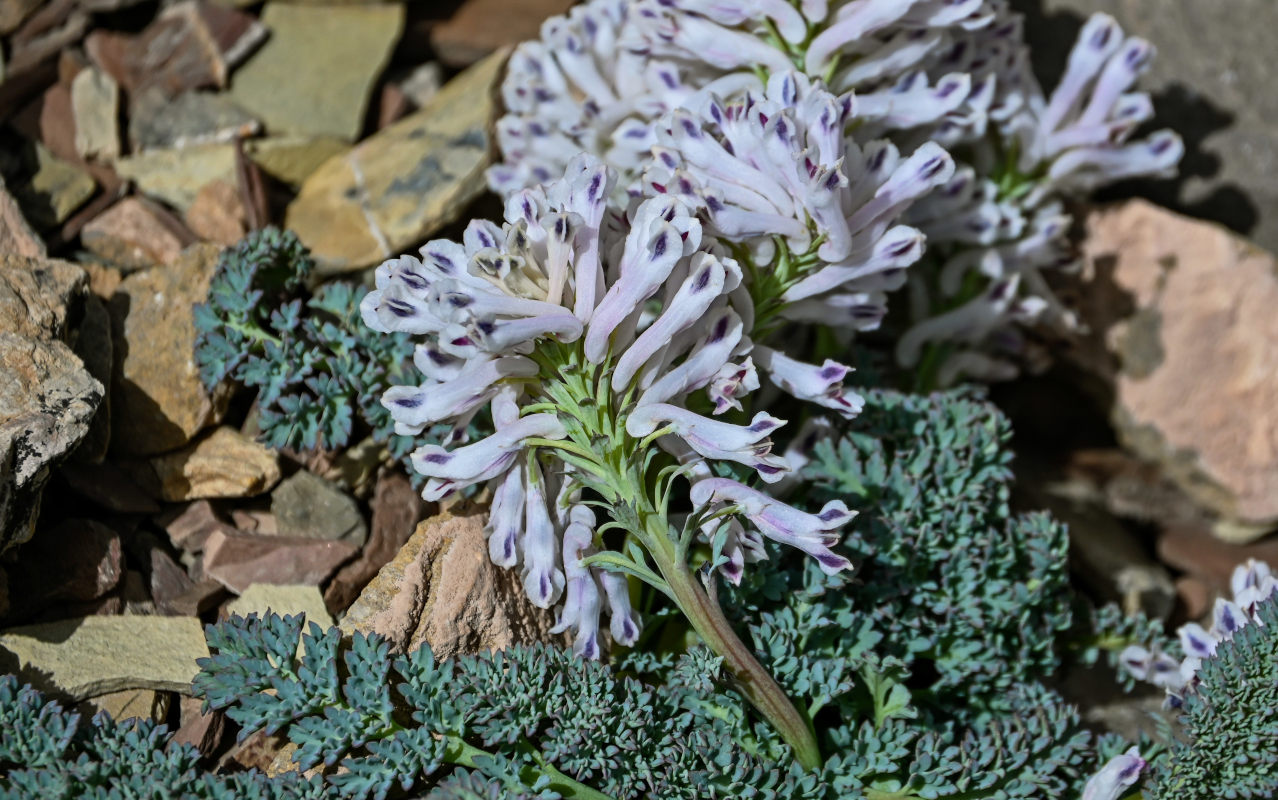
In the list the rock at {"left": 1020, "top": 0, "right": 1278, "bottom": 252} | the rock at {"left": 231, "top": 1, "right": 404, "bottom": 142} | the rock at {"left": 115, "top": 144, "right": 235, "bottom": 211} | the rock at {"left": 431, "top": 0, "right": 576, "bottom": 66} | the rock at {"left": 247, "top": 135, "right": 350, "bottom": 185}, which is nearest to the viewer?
the rock at {"left": 115, "top": 144, "right": 235, "bottom": 211}

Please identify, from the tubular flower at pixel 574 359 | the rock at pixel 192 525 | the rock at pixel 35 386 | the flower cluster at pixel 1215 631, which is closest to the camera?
the tubular flower at pixel 574 359

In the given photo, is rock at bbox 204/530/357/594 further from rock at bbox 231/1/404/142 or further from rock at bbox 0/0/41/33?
rock at bbox 0/0/41/33

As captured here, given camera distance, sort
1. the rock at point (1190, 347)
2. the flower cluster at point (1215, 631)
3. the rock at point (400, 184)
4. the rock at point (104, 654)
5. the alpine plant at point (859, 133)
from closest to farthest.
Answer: the rock at point (104, 654) → the alpine plant at point (859, 133) → the flower cluster at point (1215, 631) → the rock at point (400, 184) → the rock at point (1190, 347)

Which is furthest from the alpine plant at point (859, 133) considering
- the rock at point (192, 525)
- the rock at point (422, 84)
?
the rock at point (192, 525)

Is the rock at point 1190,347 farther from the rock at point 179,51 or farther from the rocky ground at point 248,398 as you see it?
the rock at point 179,51

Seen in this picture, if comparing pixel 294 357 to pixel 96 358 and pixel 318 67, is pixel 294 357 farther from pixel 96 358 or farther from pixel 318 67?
pixel 318 67

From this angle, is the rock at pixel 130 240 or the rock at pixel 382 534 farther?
the rock at pixel 130 240

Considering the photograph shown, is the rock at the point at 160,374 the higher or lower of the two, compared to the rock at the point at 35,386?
lower

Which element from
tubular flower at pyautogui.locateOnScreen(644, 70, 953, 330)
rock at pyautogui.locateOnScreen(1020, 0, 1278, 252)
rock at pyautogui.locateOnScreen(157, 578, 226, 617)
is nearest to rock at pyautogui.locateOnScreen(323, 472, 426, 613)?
rock at pyautogui.locateOnScreen(157, 578, 226, 617)
